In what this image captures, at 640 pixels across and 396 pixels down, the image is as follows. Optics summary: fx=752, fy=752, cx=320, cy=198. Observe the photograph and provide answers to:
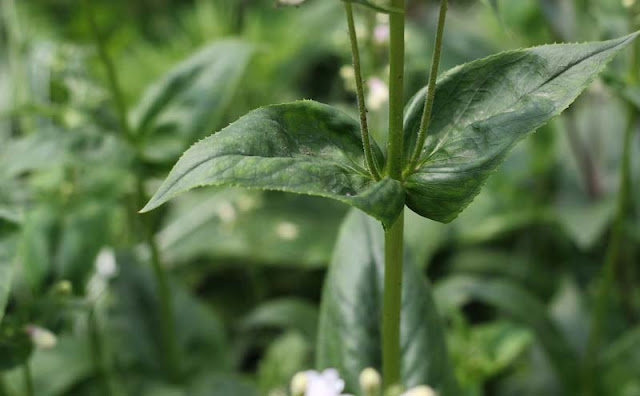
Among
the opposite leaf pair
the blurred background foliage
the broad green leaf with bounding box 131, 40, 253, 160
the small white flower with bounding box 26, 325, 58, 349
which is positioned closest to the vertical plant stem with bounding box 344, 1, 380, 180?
the opposite leaf pair

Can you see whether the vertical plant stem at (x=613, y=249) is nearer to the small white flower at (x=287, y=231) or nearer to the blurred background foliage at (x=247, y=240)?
the blurred background foliage at (x=247, y=240)

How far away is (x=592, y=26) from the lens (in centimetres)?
187

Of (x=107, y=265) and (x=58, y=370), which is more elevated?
(x=107, y=265)

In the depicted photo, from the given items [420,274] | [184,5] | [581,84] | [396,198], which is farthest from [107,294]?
[184,5]

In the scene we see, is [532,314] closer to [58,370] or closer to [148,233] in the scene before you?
[148,233]

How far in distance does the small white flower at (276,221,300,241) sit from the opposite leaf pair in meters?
0.95

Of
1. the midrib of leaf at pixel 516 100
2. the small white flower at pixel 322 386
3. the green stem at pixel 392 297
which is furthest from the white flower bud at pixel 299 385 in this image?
the midrib of leaf at pixel 516 100

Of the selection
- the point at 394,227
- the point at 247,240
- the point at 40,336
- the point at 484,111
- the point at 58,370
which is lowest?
the point at 58,370

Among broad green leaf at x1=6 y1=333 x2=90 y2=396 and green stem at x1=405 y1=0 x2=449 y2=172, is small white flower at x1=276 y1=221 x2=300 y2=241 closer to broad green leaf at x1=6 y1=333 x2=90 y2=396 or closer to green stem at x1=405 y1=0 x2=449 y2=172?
broad green leaf at x1=6 y1=333 x2=90 y2=396

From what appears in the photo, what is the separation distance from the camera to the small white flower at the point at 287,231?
1.76 metres

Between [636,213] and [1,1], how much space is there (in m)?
2.06

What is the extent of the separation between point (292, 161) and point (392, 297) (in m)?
0.21

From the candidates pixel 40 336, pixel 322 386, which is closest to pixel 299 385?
pixel 322 386

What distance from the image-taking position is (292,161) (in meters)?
0.71
